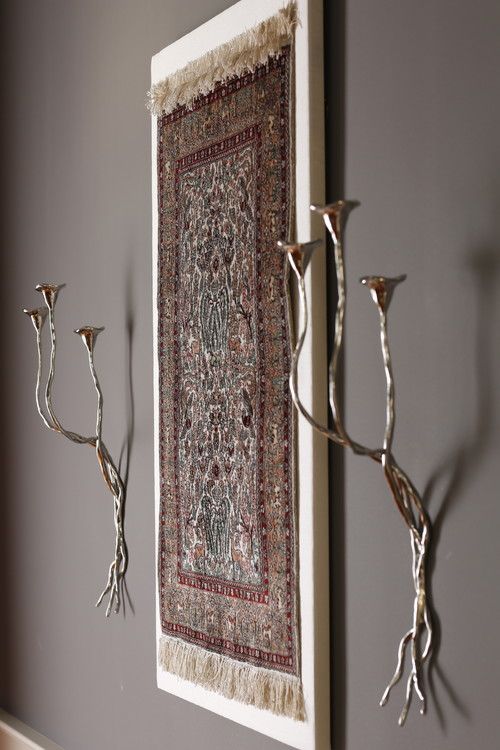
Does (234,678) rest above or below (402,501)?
below

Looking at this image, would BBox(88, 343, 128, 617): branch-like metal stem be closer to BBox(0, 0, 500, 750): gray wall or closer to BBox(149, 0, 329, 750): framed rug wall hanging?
BBox(0, 0, 500, 750): gray wall

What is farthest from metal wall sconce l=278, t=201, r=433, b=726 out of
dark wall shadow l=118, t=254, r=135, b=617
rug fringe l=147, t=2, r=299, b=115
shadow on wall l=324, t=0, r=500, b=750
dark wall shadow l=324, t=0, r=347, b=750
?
dark wall shadow l=118, t=254, r=135, b=617

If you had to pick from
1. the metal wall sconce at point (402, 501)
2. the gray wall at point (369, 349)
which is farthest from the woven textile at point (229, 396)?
the metal wall sconce at point (402, 501)

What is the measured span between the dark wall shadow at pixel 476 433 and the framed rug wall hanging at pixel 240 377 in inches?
9.4

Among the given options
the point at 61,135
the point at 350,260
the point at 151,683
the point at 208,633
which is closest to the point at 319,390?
the point at 350,260

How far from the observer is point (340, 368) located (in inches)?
60.3

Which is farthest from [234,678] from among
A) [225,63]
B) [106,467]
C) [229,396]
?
[225,63]

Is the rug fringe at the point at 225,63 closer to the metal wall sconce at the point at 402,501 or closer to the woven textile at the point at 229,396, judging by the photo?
the woven textile at the point at 229,396

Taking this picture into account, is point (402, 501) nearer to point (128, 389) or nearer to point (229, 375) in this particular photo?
point (229, 375)

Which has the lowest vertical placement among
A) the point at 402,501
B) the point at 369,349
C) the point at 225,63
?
the point at 402,501

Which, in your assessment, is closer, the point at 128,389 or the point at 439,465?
the point at 439,465

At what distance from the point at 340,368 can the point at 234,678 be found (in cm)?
61

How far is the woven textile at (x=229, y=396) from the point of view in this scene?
1.62 m

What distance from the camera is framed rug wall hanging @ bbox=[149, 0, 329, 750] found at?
5.08 feet
